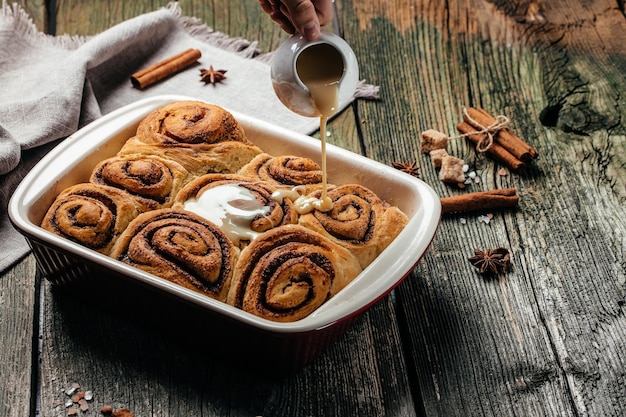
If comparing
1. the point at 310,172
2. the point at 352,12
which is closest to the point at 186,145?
the point at 310,172

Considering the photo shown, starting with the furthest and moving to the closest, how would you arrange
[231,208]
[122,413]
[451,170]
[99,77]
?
A: [99,77]
[451,170]
[231,208]
[122,413]

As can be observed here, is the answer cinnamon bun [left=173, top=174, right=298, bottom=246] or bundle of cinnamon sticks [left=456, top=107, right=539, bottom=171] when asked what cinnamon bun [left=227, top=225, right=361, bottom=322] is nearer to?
cinnamon bun [left=173, top=174, right=298, bottom=246]

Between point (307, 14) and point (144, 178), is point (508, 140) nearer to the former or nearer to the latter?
point (307, 14)

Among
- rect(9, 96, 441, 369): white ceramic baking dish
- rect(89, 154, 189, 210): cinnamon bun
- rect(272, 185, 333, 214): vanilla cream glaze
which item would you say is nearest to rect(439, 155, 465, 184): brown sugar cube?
rect(9, 96, 441, 369): white ceramic baking dish

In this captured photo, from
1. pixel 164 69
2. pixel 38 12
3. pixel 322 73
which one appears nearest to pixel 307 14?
pixel 322 73

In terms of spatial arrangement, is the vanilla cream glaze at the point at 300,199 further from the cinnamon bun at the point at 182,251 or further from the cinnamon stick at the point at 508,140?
the cinnamon stick at the point at 508,140
